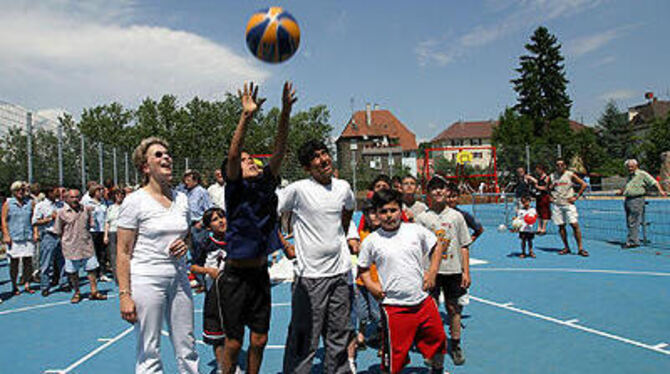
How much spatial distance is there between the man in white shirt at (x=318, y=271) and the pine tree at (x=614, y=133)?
221 ft

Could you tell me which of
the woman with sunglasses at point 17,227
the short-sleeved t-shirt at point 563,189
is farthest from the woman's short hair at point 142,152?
the short-sleeved t-shirt at point 563,189

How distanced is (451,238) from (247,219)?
2.35 metres

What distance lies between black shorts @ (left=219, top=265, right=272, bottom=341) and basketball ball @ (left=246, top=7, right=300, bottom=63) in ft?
5.65

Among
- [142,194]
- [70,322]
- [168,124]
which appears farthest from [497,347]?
[168,124]

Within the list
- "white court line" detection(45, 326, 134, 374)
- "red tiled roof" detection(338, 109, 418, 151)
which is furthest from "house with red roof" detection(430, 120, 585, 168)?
"white court line" detection(45, 326, 134, 374)

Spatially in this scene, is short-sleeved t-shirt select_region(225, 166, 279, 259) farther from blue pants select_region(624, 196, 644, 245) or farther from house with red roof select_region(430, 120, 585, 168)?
house with red roof select_region(430, 120, 585, 168)

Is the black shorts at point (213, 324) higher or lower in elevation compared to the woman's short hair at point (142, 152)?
lower

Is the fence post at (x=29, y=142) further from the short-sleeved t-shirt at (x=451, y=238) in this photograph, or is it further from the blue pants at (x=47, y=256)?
the short-sleeved t-shirt at (x=451, y=238)

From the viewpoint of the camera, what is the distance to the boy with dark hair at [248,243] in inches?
136

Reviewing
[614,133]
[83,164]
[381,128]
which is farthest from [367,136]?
[83,164]

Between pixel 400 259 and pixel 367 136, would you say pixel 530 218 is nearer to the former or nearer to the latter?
pixel 400 259

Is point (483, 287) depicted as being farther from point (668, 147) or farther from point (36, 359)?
point (668, 147)

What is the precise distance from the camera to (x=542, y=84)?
54.2m

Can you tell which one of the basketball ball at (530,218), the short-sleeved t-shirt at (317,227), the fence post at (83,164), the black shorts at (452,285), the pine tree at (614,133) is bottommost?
the black shorts at (452,285)
